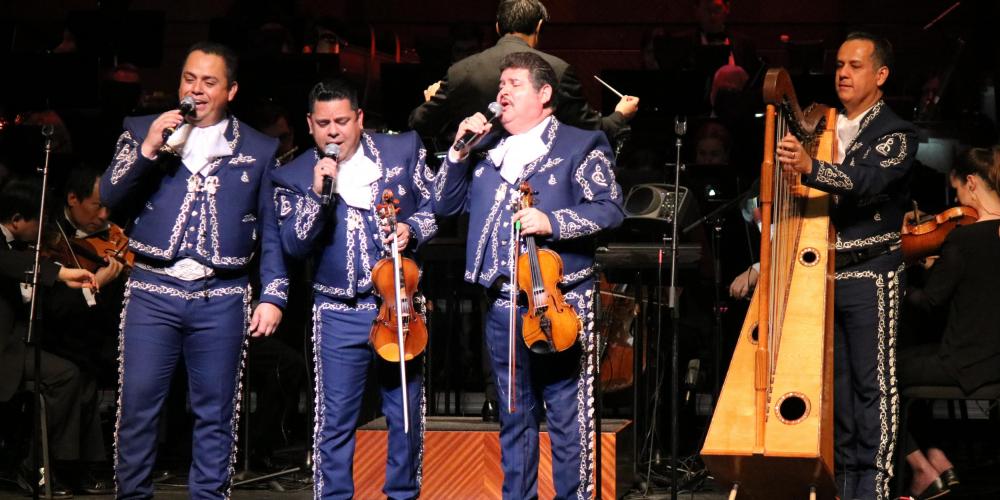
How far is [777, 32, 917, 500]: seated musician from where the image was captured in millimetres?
5023

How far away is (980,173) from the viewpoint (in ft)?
19.5

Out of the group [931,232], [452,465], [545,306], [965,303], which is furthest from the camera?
[931,232]

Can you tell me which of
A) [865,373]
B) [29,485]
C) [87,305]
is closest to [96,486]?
[29,485]

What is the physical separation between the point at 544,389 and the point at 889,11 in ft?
26.5

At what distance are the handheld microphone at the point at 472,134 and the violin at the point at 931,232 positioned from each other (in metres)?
2.34

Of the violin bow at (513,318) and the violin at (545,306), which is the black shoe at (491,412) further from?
the violin at (545,306)

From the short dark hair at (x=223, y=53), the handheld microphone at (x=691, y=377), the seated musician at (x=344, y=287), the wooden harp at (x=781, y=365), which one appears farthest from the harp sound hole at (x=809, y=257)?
the handheld microphone at (x=691, y=377)

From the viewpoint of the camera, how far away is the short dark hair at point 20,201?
6.40 meters

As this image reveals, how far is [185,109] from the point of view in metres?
4.39

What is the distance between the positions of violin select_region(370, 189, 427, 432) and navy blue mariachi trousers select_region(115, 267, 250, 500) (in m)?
0.55

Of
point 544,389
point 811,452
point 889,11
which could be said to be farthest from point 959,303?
point 889,11

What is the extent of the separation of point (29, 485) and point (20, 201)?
4.56 feet

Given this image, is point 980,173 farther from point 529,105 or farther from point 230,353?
point 230,353

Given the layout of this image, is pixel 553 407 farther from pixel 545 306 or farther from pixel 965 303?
pixel 965 303
